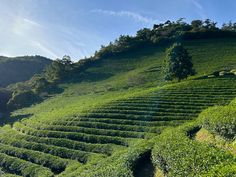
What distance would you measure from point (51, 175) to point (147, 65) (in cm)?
6626

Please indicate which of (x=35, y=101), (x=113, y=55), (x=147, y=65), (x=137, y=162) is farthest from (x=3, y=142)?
(x=113, y=55)

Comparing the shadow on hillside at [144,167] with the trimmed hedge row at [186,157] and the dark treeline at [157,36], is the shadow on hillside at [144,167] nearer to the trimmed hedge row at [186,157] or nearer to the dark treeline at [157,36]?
the trimmed hedge row at [186,157]

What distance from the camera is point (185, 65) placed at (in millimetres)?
68875

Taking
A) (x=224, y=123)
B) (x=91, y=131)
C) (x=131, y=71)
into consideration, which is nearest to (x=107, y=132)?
(x=91, y=131)

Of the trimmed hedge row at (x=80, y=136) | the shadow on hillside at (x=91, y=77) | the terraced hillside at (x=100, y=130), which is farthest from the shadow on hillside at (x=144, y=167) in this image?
the shadow on hillside at (x=91, y=77)

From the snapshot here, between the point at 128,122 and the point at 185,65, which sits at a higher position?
the point at 185,65

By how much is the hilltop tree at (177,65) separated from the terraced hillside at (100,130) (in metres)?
8.90

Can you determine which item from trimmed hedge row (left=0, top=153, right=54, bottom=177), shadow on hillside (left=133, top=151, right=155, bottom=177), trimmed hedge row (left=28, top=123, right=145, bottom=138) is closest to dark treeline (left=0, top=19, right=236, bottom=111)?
trimmed hedge row (left=28, top=123, right=145, bottom=138)

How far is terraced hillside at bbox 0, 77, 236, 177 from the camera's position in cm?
4109

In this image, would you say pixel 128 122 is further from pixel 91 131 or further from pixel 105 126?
pixel 91 131

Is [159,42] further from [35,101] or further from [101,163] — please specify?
[101,163]

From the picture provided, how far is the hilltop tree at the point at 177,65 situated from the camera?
6843cm

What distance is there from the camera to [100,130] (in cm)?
4628

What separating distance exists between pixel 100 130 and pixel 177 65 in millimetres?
27214
